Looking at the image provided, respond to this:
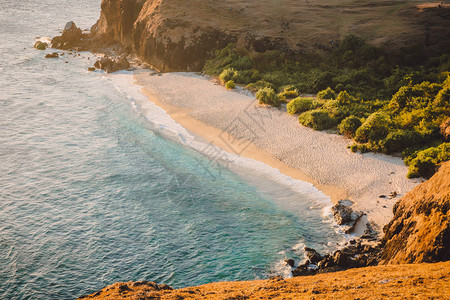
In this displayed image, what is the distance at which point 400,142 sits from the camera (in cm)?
2686

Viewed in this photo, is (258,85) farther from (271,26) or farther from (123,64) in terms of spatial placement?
(123,64)

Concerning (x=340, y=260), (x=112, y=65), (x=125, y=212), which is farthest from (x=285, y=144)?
(x=112, y=65)

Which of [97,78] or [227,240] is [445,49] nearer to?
[227,240]

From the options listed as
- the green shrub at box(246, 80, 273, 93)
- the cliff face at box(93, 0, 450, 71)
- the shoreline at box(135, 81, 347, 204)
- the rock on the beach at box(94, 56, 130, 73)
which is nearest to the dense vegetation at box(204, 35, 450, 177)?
the green shrub at box(246, 80, 273, 93)

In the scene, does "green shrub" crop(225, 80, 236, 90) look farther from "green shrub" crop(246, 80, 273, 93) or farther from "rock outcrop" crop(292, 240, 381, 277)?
"rock outcrop" crop(292, 240, 381, 277)

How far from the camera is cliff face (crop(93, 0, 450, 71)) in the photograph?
144 feet

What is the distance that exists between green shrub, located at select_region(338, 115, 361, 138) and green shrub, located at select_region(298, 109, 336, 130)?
4.78 ft

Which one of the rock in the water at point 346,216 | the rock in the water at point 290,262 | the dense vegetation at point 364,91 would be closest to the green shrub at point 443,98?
the dense vegetation at point 364,91

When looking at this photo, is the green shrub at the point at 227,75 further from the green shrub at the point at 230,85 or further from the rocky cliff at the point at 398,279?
the rocky cliff at the point at 398,279

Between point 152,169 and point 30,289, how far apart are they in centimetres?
1266

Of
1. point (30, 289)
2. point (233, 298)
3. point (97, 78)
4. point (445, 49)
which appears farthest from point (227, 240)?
point (97, 78)

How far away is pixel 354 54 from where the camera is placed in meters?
43.8

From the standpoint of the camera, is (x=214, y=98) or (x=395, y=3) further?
(x=395, y=3)

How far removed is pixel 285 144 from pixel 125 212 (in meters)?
14.2
